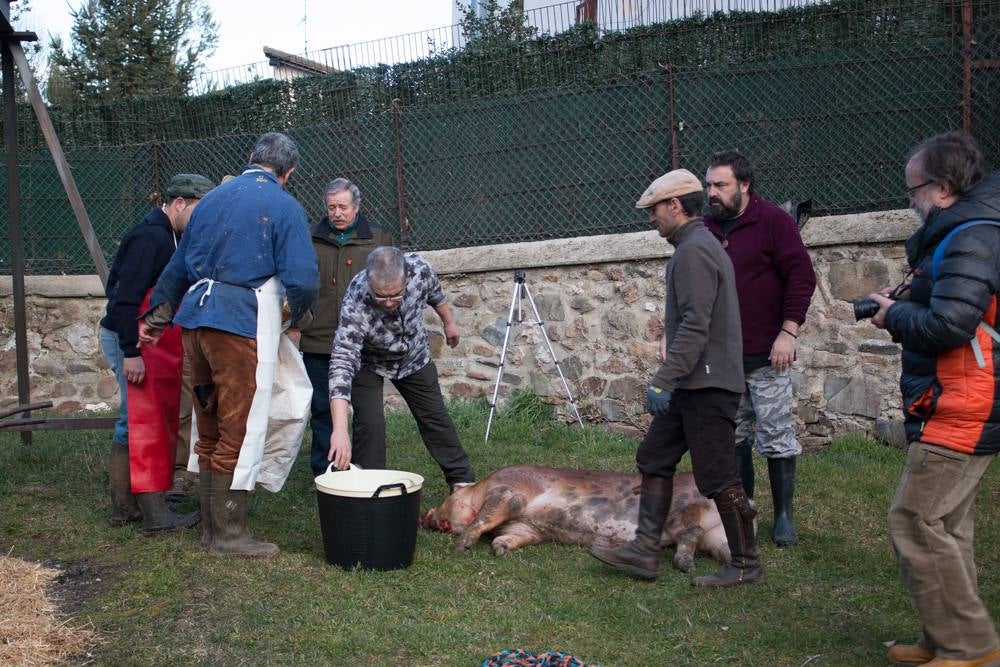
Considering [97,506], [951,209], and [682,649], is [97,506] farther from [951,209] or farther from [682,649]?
[951,209]

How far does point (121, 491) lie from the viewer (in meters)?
5.73

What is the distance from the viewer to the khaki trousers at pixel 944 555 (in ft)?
11.2

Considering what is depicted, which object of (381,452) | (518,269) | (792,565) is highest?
(518,269)

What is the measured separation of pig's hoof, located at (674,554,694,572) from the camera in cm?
495

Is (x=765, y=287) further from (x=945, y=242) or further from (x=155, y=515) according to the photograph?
(x=155, y=515)

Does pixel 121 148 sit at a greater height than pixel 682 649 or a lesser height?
greater

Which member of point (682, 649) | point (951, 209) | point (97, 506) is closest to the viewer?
point (951, 209)

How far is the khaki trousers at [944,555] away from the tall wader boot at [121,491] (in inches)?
168

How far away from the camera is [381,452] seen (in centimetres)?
570

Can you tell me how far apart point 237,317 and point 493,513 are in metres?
1.77

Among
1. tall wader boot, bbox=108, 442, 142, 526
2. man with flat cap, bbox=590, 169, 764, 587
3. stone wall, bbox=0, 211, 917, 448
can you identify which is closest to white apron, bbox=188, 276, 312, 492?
tall wader boot, bbox=108, 442, 142, 526

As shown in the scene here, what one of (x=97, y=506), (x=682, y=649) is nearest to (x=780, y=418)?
(x=682, y=649)

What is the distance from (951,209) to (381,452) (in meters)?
3.43

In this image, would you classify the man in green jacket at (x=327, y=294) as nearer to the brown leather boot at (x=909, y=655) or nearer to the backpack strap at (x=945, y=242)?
the brown leather boot at (x=909, y=655)
